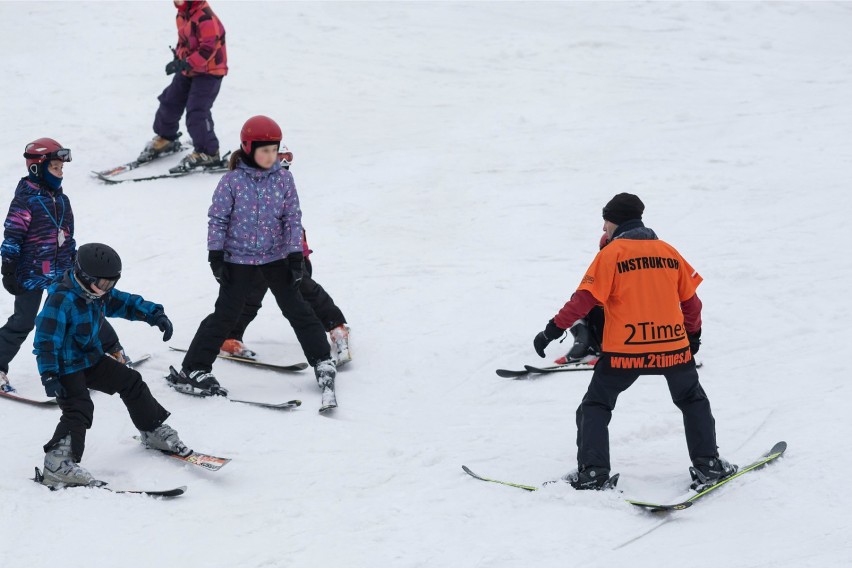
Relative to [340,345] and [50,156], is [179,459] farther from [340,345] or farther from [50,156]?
[50,156]

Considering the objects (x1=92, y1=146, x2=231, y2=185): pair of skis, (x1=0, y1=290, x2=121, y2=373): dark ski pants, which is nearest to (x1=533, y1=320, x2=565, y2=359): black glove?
(x1=0, y1=290, x2=121, y2=373): dark ski pants

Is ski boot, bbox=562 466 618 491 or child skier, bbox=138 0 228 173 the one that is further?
child skier, bbox=138 0 228 173

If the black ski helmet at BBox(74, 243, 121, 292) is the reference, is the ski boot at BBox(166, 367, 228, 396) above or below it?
below

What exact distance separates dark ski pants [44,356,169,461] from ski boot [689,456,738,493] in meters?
3.01

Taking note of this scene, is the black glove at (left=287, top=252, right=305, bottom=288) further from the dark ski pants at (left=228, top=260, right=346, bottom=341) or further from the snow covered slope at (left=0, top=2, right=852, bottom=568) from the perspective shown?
the snow covered slope at (left=0, top=2, right=852, bottom=568)

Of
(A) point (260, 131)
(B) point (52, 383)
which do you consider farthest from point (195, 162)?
(B) point (52, 383)

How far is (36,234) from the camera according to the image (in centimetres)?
639

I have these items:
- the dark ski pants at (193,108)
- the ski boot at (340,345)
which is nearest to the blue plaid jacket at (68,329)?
the ski boot at (340,345)

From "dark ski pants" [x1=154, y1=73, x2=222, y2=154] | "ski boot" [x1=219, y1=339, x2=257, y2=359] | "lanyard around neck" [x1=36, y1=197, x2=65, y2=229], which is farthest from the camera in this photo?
"dark ski pants" [x1=154, y1=73, x2=222, y2=154]

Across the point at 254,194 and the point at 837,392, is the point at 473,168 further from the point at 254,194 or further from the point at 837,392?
the point at 837,392

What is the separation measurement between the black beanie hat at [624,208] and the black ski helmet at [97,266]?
2.63m

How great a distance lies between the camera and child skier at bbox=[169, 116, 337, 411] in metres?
6.06

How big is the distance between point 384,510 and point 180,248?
4983 millimetres

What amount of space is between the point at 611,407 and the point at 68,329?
9.64 feet
